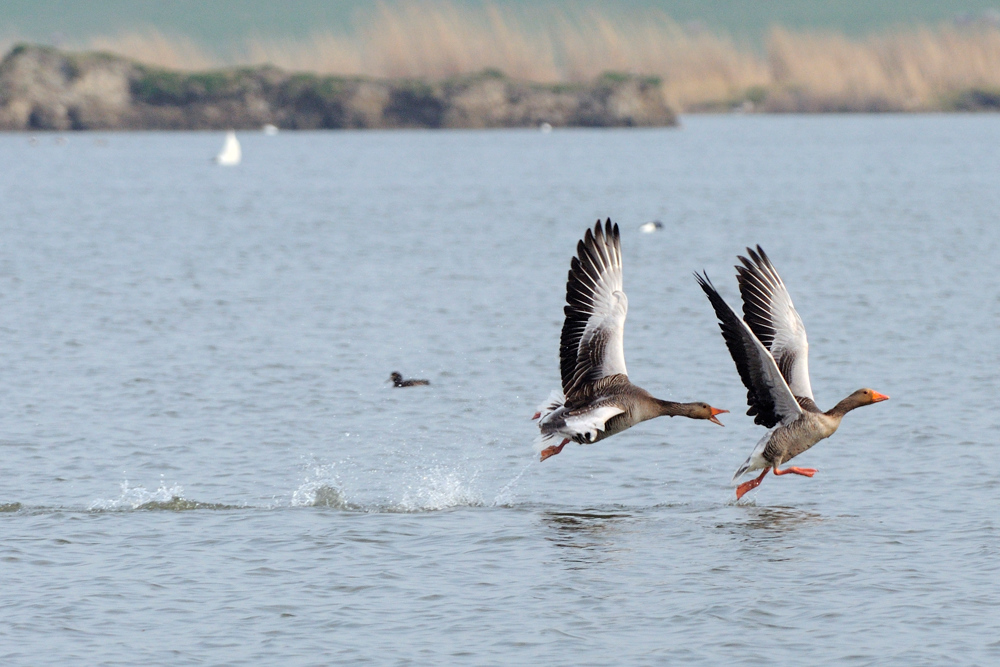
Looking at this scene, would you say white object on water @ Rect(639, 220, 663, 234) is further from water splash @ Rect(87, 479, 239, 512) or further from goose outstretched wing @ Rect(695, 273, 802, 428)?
water splash @ Rect(87, 479, 239, 512)

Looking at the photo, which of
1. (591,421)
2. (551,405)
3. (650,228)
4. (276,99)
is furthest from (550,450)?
(276,99)

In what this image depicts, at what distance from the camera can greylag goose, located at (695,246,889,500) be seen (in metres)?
13.2

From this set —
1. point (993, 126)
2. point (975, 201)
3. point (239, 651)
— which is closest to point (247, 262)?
point (239, 651)

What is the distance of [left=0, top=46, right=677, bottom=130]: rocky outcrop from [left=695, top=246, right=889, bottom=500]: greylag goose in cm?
11412

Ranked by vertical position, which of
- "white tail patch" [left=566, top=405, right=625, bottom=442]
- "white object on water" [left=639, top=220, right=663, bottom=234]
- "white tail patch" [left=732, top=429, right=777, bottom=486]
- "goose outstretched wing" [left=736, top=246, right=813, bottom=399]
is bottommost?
"white tail patch" [left=732, top=429, right=777, bottom=486]

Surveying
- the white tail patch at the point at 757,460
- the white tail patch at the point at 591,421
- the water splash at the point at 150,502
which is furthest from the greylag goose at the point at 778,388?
the water splash at the point at 150,502

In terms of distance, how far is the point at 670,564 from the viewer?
12305mm

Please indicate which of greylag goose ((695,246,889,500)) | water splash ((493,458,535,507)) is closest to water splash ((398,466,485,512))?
water splash ((493,458,535,507))

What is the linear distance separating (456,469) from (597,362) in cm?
293

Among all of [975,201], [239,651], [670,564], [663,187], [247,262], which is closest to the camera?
[239,651]

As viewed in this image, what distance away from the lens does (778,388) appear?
42.8 ft

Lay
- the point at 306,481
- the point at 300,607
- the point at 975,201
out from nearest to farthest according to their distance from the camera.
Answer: the point at 300,607 < the point at 306,481 < the point at 975,201

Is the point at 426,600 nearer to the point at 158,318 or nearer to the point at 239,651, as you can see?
the point at 239,651

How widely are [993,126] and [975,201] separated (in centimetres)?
8274
